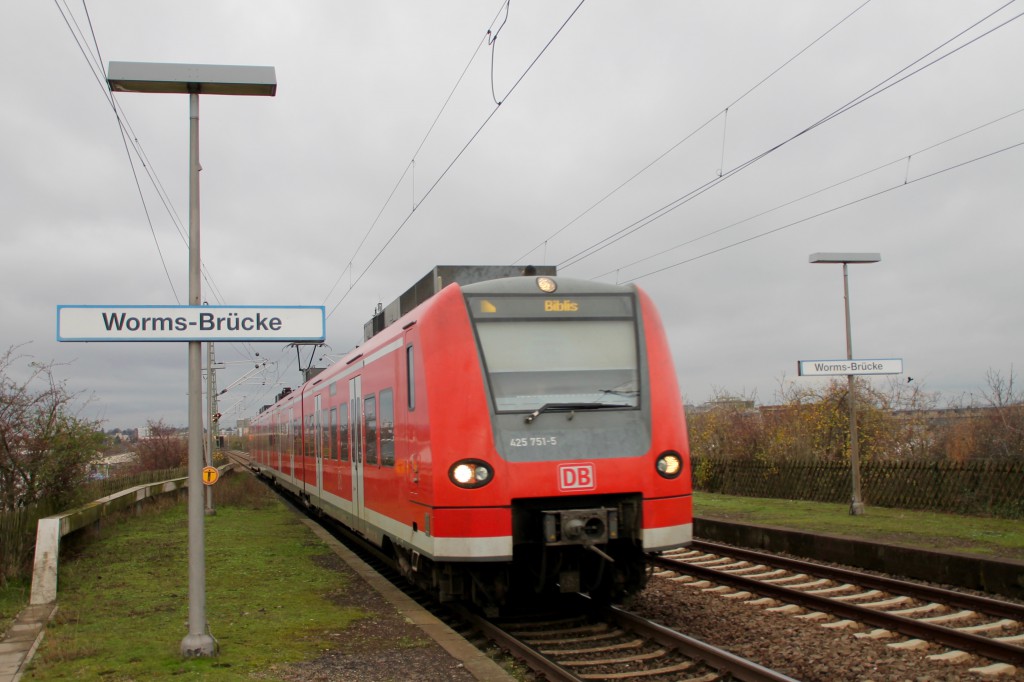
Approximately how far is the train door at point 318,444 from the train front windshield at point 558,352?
8.51m

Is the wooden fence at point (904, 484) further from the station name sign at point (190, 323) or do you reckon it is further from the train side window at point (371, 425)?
the station name sign at point (190, 323)

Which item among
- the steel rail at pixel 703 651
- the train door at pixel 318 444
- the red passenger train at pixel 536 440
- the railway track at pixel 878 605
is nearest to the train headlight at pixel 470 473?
the red passenger train at pixel 536 440

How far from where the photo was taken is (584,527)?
24.6 feet

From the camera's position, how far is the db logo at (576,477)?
7547 millimetres

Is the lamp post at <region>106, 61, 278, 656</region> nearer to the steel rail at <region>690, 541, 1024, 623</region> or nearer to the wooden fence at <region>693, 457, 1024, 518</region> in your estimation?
the steel rail at <region>690, 541, 1024, 623</region>

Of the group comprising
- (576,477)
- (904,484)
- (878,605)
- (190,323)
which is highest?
(190,323)

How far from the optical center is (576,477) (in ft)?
24.8

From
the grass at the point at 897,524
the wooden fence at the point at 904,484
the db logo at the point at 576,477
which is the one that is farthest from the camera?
the wooden fence at the point at 904,484

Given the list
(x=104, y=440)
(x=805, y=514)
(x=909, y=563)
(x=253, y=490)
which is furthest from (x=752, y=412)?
(x=104, y=440)

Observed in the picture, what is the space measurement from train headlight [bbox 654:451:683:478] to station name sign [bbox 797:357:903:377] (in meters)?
8.09

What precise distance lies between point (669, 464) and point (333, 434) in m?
7.69

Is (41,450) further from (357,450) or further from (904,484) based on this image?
(904,484)

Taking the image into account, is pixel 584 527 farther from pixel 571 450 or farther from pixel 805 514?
pixel 805 514

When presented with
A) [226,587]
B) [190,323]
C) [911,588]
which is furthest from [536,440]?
[226,587]
